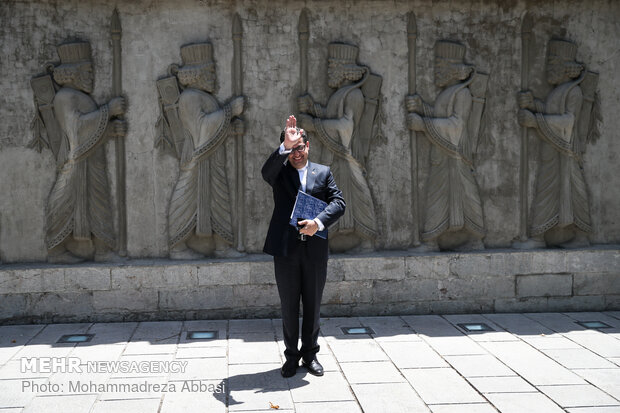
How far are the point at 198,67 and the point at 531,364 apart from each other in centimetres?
434

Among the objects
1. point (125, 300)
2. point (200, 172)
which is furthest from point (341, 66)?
point (125, 300)

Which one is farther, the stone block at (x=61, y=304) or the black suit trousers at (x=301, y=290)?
the stone block at (x=61, y=304)

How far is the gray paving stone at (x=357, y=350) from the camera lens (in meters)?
4.80

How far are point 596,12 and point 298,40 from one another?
139 inches

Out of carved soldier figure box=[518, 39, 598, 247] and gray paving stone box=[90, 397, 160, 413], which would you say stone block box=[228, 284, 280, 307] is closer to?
gray paving stone box=[90, 397, 160, 413]

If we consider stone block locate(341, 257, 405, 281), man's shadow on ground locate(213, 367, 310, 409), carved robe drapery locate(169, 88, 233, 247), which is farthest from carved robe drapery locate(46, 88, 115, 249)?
stone block locate(341, 257, 405, 281)

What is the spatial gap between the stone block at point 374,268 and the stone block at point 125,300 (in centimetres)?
211

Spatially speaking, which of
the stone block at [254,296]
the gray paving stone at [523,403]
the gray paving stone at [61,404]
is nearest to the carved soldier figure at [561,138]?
the gray paving stone at [523,403]

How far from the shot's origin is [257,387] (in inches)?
164

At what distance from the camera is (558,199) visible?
21.3 feet

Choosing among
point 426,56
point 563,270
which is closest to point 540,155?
point 563,270

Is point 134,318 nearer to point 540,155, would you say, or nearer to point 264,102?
point 264,102

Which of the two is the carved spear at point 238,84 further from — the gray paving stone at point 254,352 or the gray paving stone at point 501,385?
the gray paving stone at point 501,385

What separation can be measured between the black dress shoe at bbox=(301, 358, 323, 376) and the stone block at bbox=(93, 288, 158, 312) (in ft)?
7.24
